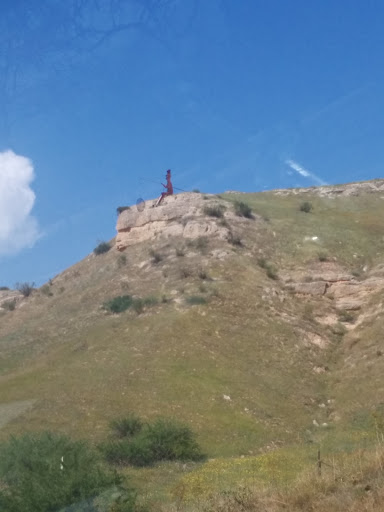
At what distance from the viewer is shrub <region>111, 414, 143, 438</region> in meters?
23.8

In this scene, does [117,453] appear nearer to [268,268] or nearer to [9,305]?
[268,268]

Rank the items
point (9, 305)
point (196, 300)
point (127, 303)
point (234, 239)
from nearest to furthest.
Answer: point (196, 300), point (127, 303), point (234, 239), point (9, 305)

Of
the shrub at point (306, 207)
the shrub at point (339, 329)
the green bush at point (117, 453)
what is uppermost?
the shrub at point (306, 207)

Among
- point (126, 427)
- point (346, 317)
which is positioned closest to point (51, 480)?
point (126, 427)

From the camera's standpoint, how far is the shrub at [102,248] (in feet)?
191

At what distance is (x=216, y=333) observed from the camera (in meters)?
35.2

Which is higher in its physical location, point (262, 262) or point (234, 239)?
point (234, 239)

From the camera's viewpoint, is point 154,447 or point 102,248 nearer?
point 154,447

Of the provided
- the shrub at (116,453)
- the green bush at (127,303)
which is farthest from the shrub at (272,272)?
the shrub at (116,453)

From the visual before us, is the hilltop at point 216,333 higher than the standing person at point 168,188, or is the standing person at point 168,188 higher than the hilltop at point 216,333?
the standing person at point 168,188

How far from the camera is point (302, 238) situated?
4969cm

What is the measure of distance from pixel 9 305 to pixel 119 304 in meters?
18.1

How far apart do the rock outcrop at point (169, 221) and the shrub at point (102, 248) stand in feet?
6.64

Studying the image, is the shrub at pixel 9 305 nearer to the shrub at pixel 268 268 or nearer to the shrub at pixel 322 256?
the shrub at pixel 268 268
